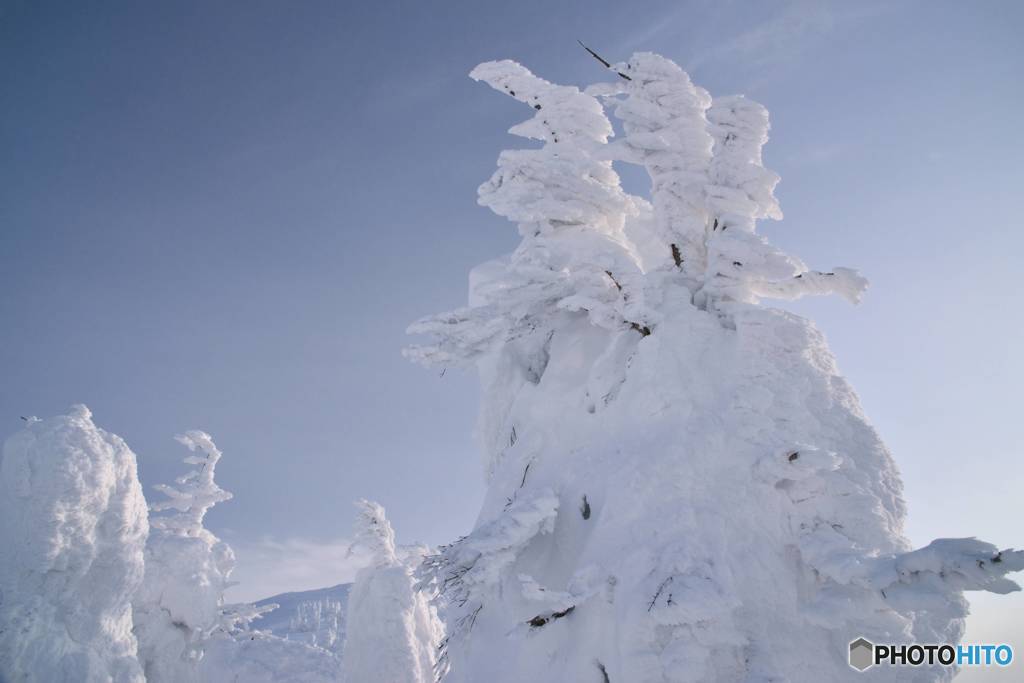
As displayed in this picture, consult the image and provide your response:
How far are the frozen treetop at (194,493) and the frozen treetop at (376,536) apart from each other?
1000cm

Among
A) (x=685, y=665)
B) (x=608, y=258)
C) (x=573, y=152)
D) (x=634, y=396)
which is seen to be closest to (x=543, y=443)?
(x=634, y=396)

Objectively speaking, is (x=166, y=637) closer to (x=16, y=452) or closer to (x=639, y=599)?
(x=16, y=452)

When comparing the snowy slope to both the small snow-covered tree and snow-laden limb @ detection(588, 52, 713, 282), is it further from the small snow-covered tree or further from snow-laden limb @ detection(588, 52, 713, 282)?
snow-laden limb @ detection(588, 52, 713, 282)

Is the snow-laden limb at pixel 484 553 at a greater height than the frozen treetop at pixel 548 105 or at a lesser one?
lesser

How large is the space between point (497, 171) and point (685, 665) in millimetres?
10399

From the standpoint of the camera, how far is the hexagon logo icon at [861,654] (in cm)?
621

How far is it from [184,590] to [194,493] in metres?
5.49

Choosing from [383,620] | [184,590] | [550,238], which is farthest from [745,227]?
[184,590]

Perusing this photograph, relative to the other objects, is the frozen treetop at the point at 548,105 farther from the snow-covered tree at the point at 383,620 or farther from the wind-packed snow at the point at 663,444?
the snow-covered tree at the point at 383,620

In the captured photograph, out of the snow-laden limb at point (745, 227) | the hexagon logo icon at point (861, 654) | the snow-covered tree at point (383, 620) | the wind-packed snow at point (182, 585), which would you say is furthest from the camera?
the wind-packed snow at point (182, 585)

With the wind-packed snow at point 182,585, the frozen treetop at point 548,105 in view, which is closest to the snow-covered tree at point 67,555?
the wind-packed snow at point 182,585

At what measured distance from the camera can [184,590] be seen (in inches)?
1102

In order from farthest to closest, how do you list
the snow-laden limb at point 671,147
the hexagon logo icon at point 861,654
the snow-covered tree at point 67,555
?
1. the snow-covered tree at point 67,555
2. the snow-laden limb at point 671,147
3. the hexagon logo icon at point 861,654

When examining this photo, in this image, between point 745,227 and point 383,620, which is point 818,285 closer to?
point 745,227
